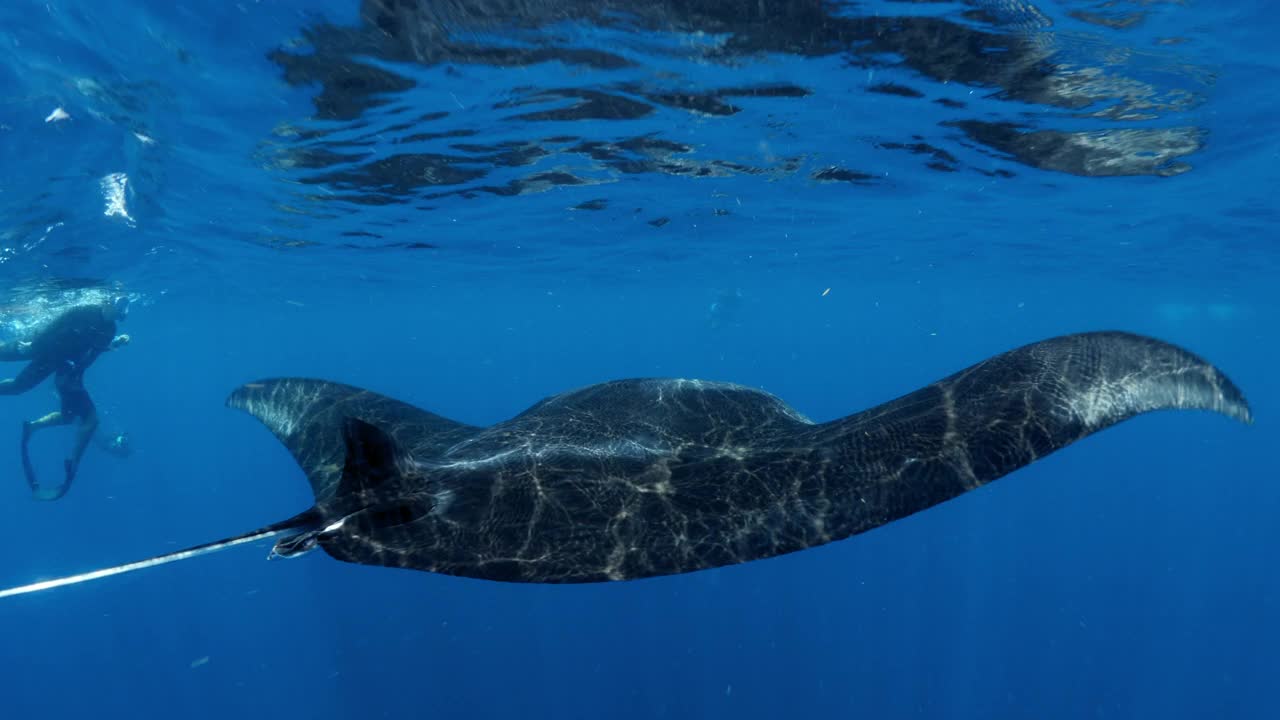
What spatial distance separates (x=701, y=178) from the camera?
58.6ft

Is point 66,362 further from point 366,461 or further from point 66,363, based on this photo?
point 366,461

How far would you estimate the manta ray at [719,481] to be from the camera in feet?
11.0

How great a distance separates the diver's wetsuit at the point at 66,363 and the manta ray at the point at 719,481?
20.1m

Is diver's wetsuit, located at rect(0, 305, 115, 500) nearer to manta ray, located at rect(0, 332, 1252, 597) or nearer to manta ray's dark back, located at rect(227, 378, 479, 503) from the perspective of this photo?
manta ray's dark back, located at rect(227, 378, 479, 503)

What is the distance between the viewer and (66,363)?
19219mm

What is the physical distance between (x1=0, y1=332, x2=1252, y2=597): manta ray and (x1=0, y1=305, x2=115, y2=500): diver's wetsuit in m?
20.1

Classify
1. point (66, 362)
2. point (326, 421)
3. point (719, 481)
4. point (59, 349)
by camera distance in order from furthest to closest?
point (66, 362) → point (59, 349) → point (326, 421) → point (719, 481)

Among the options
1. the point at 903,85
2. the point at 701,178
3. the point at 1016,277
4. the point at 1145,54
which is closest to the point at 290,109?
the point at 701,178

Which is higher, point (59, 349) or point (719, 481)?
point (59, 349)

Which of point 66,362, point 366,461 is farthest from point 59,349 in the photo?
point 366,461

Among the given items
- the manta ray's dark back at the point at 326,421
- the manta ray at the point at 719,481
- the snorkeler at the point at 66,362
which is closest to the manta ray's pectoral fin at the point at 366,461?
the manta ray at the point at 719,481

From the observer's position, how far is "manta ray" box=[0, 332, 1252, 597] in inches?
132

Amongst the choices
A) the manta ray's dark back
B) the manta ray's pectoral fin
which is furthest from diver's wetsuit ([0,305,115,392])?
the manta ray's pectoral fin

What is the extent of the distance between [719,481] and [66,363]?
24.0 meters
